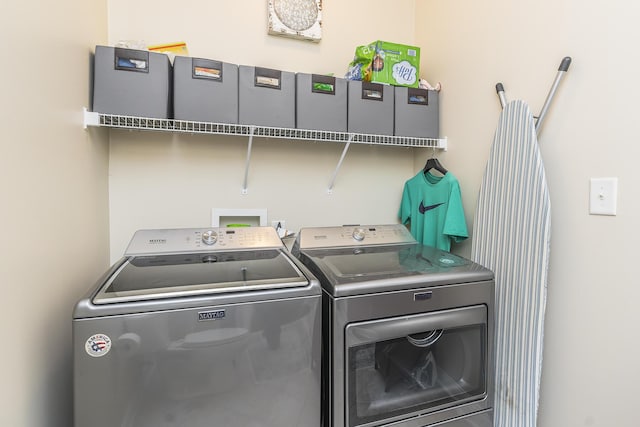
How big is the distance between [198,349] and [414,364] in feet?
2.72

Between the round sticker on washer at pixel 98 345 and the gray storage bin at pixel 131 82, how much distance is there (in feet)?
3.14

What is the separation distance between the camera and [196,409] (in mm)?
968

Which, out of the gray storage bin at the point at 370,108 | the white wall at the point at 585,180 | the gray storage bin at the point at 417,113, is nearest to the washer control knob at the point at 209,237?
the gray storage bin at the point at 370,108

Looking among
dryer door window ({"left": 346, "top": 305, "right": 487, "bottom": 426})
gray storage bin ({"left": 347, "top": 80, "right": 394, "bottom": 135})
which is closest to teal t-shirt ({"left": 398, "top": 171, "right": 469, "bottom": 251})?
gray storage bin ({"left": 347, "top": 80, "right": 394, "bottom": 135})

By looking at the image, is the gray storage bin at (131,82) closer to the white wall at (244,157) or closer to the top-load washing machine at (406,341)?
the white wall at (244,157)

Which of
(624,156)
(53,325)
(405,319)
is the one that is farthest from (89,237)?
(624,156)

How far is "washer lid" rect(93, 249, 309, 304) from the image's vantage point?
38.4 inches

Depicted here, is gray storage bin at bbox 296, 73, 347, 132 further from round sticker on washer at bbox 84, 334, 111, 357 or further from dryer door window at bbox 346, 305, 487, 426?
round sticker on washer at bbox 84, 334, 111, 357

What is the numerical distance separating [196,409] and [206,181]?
116 centimetres

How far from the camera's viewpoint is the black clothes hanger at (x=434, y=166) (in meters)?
1.89

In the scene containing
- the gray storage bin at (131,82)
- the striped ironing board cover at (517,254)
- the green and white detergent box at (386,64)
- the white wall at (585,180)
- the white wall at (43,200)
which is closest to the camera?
the white wall at (43,200)

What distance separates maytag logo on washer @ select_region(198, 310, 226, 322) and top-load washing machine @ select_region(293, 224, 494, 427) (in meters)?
0.37

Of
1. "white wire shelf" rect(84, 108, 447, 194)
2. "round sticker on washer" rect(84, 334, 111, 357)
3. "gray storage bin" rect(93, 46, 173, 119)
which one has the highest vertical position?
"gray storage bin" rect(93, 46, 173, 119)

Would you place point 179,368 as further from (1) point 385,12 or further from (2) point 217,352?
(1) point 385,12
